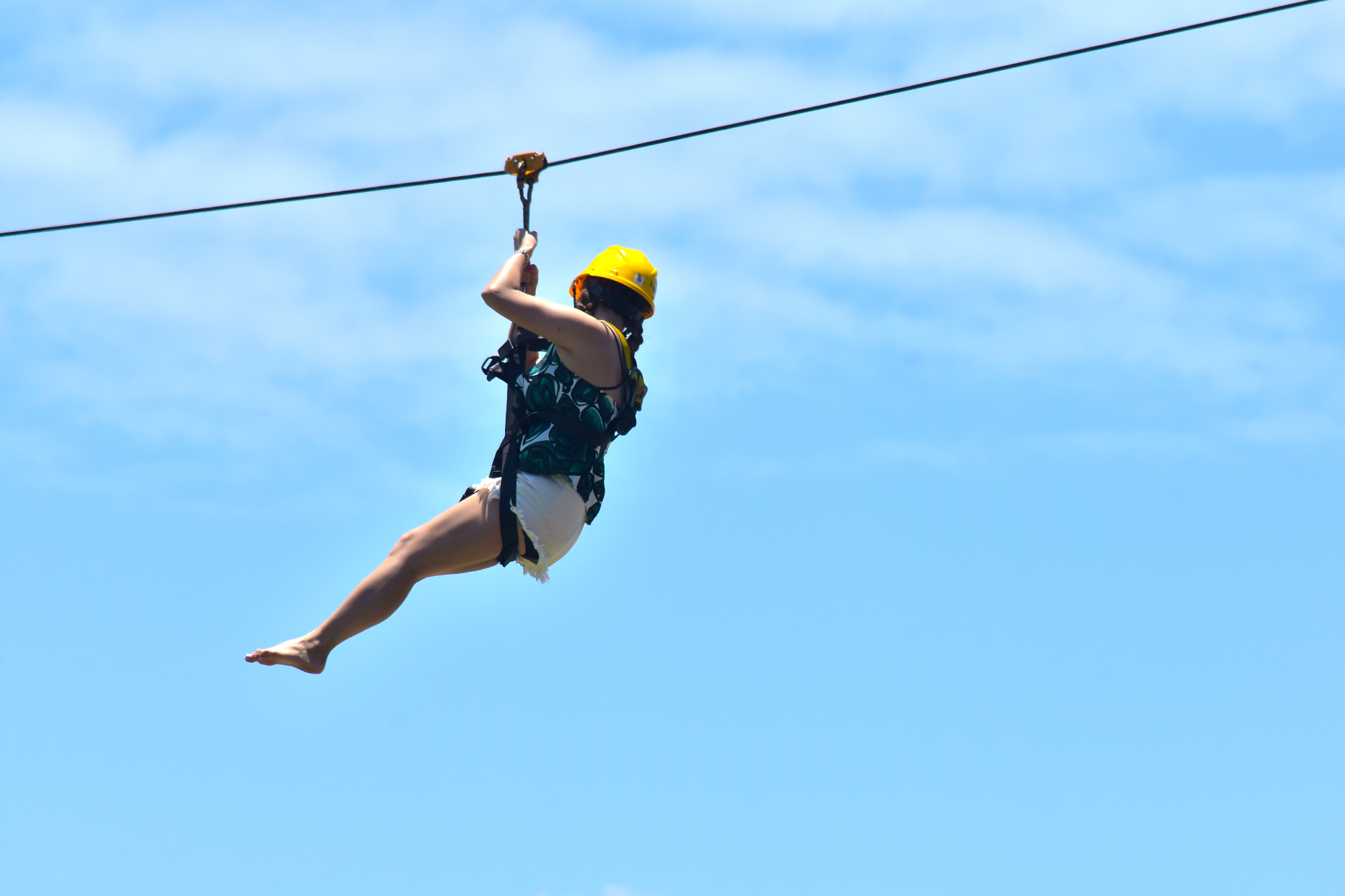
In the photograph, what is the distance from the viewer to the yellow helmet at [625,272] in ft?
29.6

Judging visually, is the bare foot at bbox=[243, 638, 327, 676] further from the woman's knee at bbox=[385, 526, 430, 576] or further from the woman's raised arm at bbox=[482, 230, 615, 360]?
the woman's raised arm at bbox=[482, 230, 615, 360]

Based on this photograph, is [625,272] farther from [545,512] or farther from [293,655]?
[293,655]

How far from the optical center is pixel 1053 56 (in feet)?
28.3

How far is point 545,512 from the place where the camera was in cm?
886

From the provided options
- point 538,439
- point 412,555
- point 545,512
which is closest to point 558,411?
point 538,439

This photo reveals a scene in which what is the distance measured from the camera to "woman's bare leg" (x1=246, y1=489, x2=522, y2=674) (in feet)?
28.4

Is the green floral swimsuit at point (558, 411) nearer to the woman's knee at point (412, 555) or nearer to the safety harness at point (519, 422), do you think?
the safety harness at point (519, 422)

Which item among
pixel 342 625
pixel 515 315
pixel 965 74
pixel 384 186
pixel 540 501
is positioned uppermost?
pixel 965 74

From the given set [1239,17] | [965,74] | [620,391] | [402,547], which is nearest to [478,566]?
[402,547]

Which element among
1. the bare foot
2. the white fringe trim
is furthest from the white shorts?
the bare foot

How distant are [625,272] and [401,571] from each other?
179 cm

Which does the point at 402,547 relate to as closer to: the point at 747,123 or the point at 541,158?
the point at 541,158

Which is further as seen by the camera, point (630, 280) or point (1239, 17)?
point (630, 280)

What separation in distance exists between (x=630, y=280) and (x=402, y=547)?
168 centimetres
